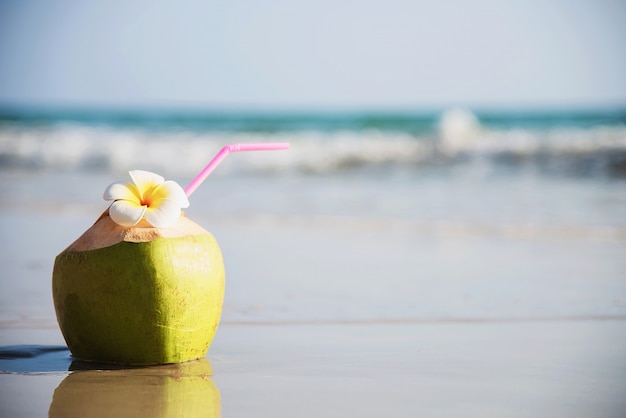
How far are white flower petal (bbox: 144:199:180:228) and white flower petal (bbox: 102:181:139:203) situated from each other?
11cm

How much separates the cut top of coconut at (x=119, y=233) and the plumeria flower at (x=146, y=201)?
0.02m

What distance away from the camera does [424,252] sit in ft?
22.2

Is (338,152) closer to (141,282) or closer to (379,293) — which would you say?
(379,293)

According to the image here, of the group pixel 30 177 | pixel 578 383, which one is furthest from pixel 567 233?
pixel 30 177

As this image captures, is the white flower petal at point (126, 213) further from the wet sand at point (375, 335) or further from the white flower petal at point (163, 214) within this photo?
the wet sand at point (375, 335)

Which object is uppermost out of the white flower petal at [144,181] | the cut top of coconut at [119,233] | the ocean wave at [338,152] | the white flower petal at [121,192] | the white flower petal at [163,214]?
the ocean wave at [338,152]

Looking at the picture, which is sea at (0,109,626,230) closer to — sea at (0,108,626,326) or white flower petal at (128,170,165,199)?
sea at (0,108,626,326)

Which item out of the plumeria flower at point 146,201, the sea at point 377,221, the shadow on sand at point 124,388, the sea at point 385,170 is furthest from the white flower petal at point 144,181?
the sea at point 385,170

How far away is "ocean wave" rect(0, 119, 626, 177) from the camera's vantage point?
15.9m

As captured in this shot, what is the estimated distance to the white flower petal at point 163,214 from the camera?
324 cm

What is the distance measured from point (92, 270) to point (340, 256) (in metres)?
3.55

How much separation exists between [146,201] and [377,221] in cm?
550

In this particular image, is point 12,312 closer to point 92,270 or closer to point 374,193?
point 92,270

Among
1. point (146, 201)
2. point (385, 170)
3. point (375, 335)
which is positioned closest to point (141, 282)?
point (146, 201)
